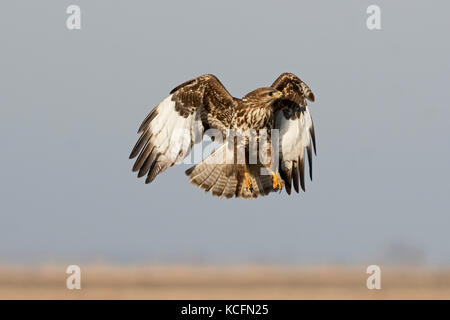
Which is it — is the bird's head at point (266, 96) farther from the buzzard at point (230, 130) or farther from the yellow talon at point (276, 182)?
the yellow talon at point (276, 182)

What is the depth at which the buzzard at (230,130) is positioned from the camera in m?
20.2

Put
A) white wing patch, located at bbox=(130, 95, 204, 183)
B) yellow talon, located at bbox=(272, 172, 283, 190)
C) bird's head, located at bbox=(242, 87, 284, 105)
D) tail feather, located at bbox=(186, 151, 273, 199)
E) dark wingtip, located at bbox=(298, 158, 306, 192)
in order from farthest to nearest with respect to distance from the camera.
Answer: dark wingtip, located at bbox=(298, 158, 306, 192), tail feather, located at bbox=(186, 151, 273, 199), yellow talon, located at bbox=(272, 172, 283, 190), bird's head, located at bbox=(242, 87, 284, 105), white wing patch, located at bbox=(130, 95, 204, 183)

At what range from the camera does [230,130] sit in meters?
20.7

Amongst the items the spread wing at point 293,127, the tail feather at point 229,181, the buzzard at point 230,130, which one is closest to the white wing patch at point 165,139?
the buzzard at point 230,130

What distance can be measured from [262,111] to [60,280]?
10291 mm

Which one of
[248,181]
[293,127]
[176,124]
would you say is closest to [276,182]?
[248,181]

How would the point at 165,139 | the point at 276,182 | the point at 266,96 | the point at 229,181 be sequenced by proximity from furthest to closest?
the point at 229,181
the point at 276,182
the point at 266,96
the point at 165,139

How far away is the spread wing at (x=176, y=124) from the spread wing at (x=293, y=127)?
1246 millimetres

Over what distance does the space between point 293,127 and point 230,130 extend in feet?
4.79

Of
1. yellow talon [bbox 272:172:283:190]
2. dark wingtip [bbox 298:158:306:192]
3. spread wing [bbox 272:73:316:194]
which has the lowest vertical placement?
yellow talon [bbox 272:172:283:190]

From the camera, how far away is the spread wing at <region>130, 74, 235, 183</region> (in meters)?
20.1

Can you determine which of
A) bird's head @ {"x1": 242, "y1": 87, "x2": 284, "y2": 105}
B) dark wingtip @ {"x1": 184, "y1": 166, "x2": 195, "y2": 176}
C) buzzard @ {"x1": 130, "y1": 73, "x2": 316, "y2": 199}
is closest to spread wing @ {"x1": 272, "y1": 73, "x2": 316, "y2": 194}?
buzzard @ {"x1": 130, "y1": 73, "x2": 316, "y2": 199}

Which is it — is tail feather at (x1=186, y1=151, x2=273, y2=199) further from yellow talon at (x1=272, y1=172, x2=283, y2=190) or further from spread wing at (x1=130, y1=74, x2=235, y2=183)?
spread wing at (x1=130, y1=74, x2=235, y2=183)

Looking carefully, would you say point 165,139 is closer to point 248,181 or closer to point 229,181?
point 229,181
